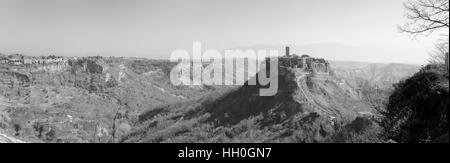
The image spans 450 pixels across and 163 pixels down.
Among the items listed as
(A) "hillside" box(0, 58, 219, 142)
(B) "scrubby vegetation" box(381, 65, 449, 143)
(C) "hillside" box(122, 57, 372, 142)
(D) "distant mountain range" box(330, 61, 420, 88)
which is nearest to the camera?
(B) "scrubby vegetation" box(381, 65, 449, 143)

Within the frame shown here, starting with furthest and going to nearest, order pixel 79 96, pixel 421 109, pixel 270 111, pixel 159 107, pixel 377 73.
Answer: pixel 377 73
pixel 79 96
pixel 159 107
pixel 270 111
pixel 421 109

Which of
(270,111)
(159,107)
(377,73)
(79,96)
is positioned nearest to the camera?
(270,111)

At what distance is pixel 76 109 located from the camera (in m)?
49.0

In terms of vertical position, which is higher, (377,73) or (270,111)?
(270,111)

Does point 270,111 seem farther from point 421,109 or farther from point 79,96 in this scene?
point 79,96

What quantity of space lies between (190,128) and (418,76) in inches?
743

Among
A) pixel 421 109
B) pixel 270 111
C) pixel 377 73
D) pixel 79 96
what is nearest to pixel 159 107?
pixel 79 96

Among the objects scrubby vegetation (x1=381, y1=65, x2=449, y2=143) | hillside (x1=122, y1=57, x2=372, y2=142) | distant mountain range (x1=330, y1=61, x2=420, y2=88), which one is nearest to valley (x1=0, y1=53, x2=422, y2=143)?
hillside (x1=122, y1=57, x2=372, y2=142)

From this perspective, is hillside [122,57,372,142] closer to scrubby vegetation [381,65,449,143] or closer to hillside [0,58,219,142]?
hillside [0,58,219,142]

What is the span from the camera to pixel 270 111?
27.4 metres

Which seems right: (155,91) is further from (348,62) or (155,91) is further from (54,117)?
(348,62)

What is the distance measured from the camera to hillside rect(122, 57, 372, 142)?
2339cm

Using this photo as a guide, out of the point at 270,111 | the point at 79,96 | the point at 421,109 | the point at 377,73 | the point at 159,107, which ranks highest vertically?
the point at 421,109

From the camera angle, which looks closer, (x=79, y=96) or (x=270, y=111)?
(x=270, y=111)
